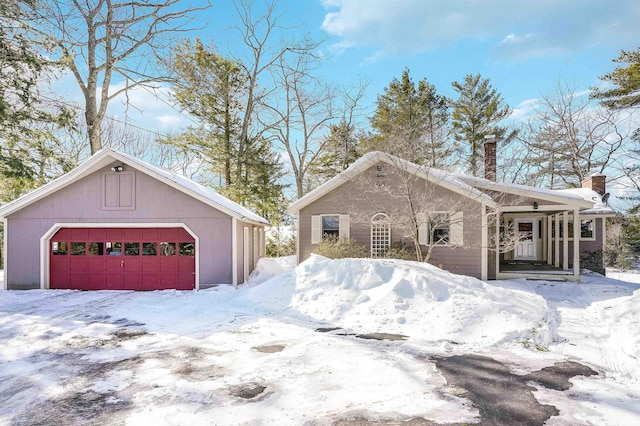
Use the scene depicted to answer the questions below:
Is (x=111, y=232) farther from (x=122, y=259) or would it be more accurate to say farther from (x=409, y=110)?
(x=409, y=110)

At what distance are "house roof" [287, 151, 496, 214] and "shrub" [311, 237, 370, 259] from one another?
1944 millimetres

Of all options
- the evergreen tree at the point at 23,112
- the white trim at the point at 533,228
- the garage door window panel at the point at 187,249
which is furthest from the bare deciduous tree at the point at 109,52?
the white trim at the point at 533,228

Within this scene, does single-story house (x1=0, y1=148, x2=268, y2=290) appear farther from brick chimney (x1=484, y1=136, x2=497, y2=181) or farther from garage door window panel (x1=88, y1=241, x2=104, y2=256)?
brick chimney (x1=484, y1=136, x2=497, y2=181)

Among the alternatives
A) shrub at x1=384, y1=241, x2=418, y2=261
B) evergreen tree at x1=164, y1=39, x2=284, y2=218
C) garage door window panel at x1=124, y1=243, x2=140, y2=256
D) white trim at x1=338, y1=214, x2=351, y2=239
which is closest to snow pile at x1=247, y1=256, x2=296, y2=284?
white trim at x1=338, y1=214, x2=351, y2=239

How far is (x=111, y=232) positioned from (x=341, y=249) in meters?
8.10

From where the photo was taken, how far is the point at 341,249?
1318 cm

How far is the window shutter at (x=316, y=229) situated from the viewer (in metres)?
14.5

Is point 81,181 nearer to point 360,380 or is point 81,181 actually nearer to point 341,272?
point 341,272

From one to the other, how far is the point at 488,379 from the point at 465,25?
1233 cm

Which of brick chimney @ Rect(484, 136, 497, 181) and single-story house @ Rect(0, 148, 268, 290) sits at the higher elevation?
brick chimney @ Rect(484, 136, 497, 181)

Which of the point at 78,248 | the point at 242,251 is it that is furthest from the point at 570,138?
the point at 78,248

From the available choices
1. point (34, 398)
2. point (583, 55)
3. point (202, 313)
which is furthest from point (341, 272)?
point (583, 55)

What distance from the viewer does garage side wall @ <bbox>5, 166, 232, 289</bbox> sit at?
40.1 ft

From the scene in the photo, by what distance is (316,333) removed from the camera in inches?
269
